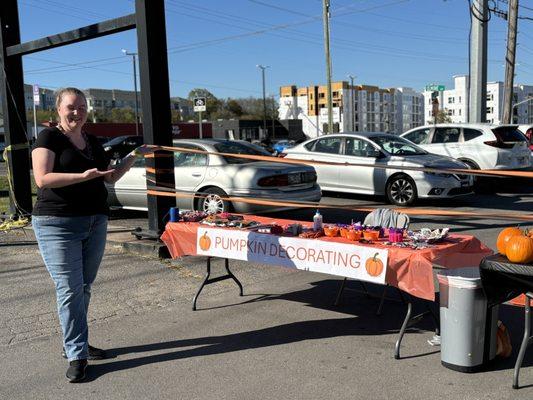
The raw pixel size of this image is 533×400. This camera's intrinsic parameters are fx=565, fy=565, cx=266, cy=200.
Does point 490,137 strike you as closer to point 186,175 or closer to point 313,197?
point 313,197

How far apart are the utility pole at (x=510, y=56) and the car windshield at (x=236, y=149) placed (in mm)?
14393

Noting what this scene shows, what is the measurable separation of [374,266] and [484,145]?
34.3ft

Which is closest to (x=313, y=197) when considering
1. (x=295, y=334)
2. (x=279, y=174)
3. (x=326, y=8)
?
(x=279, y=174)

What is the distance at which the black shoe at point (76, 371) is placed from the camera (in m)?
3.85

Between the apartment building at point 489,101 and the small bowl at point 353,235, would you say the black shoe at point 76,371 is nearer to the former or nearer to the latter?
the small bowl at point 353,235

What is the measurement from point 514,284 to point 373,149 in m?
8.69

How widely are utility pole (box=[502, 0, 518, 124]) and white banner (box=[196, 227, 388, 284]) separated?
18.9 m

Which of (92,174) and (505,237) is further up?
(92,174)

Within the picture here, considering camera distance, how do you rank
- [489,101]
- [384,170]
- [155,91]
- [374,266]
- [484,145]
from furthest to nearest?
1. [489,101]
2. [484,145]
3. [384,170]
4. [155,91]
5. [374,266]

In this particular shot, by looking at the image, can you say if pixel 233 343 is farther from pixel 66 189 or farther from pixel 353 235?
pixel 66 189

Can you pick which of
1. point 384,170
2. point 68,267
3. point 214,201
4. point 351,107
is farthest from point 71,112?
point 351,107

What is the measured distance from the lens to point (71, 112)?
3902 millimetres

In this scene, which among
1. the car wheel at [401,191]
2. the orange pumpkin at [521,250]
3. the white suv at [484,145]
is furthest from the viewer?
the white suv at [484,145]

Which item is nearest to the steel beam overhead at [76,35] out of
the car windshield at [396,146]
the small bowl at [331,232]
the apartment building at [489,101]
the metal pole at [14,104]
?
the metal pole at [14,104]
